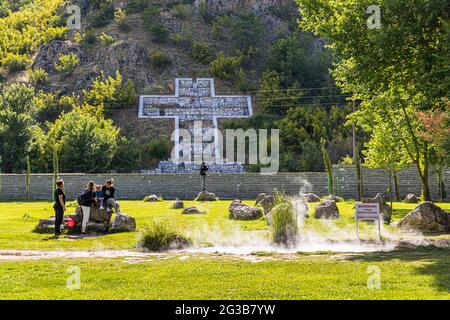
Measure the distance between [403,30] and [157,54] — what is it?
56.7 meters

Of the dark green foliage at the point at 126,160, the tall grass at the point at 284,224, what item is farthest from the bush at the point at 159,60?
the tall grass at the point at 284,224

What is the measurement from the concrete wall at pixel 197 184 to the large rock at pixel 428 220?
18757mm

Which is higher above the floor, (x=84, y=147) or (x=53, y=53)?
(x=53, y=53)

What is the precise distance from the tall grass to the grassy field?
2.29 metres

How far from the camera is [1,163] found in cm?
4500

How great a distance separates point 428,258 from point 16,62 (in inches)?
2629

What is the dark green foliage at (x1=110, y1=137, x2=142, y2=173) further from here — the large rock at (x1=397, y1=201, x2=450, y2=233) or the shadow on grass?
the shadow on grass

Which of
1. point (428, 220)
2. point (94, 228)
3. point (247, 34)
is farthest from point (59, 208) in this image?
point (247, 34)

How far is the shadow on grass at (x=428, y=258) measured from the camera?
930 centimetres

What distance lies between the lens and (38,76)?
63.6 meters

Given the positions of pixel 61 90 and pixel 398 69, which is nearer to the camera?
pixel 398 69

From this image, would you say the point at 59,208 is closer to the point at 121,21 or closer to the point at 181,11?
the point at 121,21
